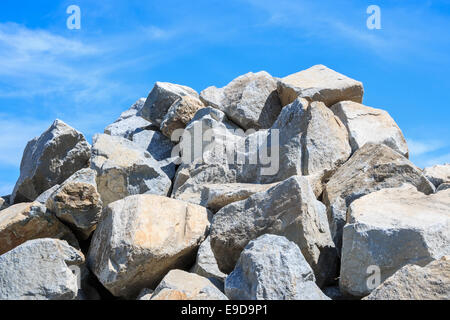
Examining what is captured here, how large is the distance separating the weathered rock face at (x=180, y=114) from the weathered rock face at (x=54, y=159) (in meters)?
1.53

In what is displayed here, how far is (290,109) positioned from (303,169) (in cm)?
95

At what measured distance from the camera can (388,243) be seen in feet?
15.4

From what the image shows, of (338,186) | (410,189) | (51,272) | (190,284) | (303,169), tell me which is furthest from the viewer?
(303,169)

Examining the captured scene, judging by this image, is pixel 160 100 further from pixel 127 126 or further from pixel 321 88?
pixel 321 88

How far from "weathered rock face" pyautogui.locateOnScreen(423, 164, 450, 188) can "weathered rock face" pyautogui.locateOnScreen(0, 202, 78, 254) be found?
4.62m

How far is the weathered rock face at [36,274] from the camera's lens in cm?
482

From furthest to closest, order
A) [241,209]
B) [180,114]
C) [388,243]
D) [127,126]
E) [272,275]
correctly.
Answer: [127,126], [180,114], [241,209], [388,243], [272,275]

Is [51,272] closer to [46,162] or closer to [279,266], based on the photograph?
[279,266]

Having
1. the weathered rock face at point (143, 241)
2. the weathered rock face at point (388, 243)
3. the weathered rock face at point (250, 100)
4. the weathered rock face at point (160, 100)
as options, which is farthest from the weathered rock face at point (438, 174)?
the weathered rock face at point (160, 100)

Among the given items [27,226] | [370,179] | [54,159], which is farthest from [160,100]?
[370,179]

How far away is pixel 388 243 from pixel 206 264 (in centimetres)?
173

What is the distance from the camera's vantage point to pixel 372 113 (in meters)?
7.97
